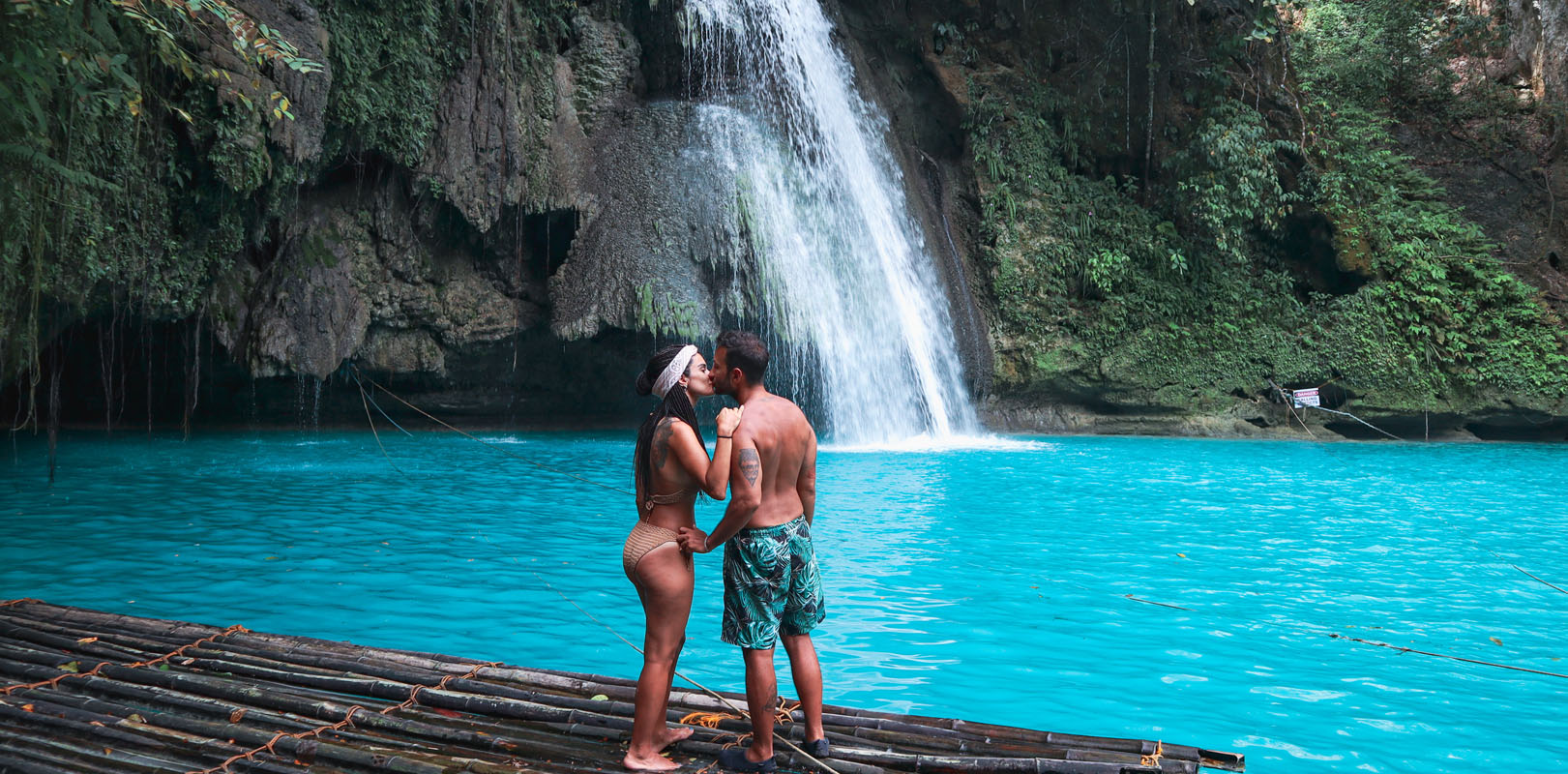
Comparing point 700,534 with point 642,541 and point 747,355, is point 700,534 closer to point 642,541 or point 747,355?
point 642,541

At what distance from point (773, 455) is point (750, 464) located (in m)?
0.13

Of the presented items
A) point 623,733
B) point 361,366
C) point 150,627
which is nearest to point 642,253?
point 361,366

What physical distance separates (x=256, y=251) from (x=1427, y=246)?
1960 cm

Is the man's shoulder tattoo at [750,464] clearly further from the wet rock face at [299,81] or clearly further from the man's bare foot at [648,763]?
the wet rock face at [299,81]

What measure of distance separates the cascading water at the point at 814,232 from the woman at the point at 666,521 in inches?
482

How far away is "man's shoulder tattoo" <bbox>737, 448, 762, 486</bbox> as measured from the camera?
3.38m

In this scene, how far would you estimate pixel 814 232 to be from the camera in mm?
16672

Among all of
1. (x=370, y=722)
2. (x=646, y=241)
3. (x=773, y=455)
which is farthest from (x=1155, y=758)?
(x=646, y=241)

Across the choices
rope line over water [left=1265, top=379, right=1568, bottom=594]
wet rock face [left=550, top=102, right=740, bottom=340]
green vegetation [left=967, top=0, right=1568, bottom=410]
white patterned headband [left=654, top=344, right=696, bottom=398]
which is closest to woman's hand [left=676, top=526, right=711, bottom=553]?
white patterned headband [left=654, top=344, right=696, bottom=398]

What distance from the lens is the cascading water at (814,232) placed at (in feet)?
52.9

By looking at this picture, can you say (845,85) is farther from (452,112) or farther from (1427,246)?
(1427,246)

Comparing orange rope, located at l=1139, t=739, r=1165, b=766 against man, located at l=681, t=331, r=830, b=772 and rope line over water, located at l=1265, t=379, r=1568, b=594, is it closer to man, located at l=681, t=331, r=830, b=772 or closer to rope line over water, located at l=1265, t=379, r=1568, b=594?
man, located at l=681, t=331, r=830, b=772

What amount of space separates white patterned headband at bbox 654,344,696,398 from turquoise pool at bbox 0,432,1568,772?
197 cm

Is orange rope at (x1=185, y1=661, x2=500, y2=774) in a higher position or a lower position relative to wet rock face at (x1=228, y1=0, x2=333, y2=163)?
lower
